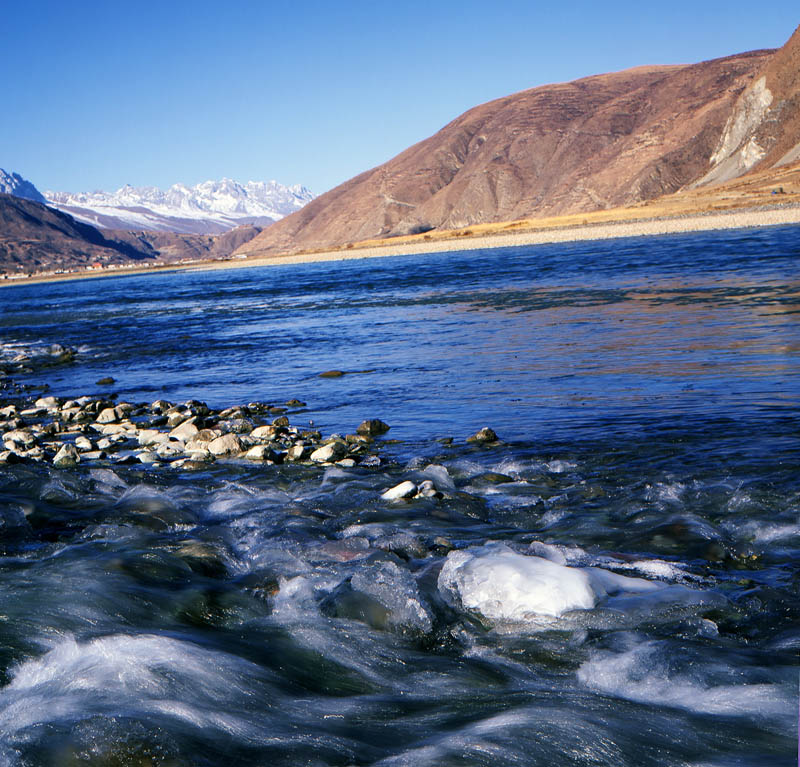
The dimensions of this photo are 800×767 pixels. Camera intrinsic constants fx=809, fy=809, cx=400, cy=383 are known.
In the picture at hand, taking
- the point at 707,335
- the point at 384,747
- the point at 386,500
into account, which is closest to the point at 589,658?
the point at 384,747

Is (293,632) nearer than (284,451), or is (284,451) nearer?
(293,632)

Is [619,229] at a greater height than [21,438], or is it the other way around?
[619,229]

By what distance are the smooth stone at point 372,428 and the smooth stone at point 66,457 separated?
14.6 ft

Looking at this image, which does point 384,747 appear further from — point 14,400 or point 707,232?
point 707,232

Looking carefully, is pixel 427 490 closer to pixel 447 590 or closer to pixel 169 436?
pixel 447 590

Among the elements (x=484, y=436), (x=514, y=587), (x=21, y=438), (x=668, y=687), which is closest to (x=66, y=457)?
(x=21, y=438)

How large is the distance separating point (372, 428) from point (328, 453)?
1.73m

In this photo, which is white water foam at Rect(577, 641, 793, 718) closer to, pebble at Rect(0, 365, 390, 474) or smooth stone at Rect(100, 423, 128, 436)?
pebble at Rect(0, 365, 390, 474)

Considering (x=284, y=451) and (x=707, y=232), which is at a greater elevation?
(x=707, y=232)

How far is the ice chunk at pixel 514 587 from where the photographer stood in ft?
20.3

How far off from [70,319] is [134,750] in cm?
5804

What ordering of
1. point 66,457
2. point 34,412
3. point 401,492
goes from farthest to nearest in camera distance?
point 34,412
point 66,457
point 401,492

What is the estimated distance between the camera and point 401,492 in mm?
9375

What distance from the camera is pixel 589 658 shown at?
18.0ft
